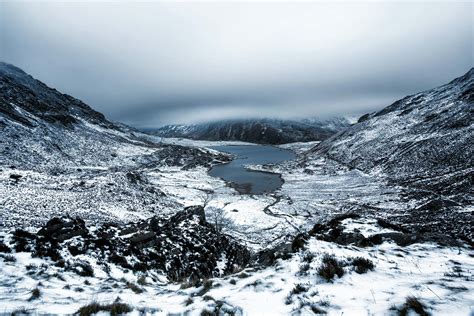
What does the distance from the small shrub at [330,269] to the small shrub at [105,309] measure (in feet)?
20.3

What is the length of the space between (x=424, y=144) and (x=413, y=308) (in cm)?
7772

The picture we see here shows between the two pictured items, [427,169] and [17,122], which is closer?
[427,169]

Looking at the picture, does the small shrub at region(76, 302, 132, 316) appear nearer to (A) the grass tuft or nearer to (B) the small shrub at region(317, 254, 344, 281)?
(A) the grass tuft

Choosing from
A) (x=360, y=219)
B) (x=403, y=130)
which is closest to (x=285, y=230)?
(x=360, y=219)

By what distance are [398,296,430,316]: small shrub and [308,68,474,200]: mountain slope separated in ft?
138

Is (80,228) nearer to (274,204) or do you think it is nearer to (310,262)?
(310,262)

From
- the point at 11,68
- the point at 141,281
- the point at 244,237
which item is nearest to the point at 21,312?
the point at 141,281

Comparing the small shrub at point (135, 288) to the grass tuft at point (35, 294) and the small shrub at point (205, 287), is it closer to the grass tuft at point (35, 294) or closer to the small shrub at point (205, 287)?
the small shrub at point (205, 287)

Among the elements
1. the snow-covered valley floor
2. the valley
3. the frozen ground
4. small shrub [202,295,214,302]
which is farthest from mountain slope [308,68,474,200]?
small shrub [202,295,214,302]

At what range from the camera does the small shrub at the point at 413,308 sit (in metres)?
5.12

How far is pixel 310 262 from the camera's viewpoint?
9.30 m

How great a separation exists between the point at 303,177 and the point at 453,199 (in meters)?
42.4

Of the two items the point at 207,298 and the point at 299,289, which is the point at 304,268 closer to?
the point at 299,289

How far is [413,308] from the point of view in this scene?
5.26 meters
